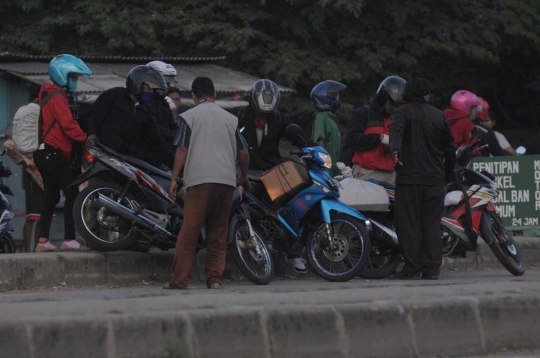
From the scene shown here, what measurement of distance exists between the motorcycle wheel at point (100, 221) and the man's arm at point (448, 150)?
2.81 metres

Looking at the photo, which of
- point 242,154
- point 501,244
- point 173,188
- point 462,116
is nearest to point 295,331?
point 173,188

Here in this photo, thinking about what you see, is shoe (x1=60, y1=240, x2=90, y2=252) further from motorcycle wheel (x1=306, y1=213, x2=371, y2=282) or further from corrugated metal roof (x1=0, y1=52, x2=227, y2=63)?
corrugated metal roof (x1=0, y1=52, x2=227, y2=63)

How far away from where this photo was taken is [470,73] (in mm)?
20688

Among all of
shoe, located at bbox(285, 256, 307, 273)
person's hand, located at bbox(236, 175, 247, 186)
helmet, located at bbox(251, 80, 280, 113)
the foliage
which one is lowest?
shoe, located at bbox(285, 256, 307, 273)

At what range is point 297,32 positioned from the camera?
59.6 feet

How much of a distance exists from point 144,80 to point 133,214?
1353 millimetres

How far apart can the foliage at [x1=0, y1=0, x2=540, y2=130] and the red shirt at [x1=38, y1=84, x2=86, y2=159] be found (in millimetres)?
7260

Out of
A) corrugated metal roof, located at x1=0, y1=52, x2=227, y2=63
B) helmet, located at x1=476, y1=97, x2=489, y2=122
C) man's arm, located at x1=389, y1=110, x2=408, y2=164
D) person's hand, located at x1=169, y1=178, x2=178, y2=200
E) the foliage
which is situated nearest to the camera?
person's hand, located at x1=169, y1=178, x2=178, y2=200

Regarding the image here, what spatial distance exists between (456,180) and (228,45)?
7417mm

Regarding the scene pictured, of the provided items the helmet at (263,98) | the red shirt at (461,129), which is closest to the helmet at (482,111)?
the red shirt at (461,129)

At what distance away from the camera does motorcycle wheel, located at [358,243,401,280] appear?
34.4 feet

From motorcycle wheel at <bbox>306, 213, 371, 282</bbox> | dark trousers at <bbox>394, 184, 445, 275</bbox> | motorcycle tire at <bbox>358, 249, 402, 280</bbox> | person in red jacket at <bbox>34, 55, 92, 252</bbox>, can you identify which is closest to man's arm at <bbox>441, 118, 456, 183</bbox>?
dark trousers at <bbox>394, 184, 445, 275</bbox>

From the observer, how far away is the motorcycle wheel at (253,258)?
9.43 m

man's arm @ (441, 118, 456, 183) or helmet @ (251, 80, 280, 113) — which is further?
helmet @ (251, 80, 280, 113)
